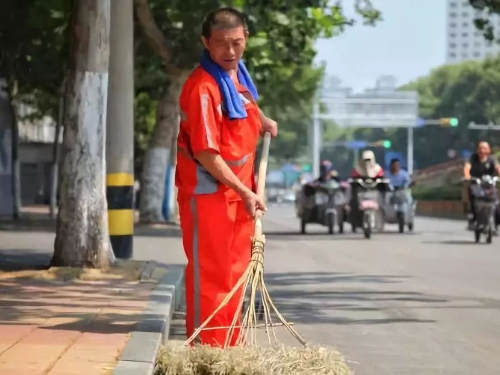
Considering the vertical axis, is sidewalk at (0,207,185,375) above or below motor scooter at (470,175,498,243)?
below

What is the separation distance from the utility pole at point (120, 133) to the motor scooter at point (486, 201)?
8853mm

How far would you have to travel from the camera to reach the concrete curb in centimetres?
623

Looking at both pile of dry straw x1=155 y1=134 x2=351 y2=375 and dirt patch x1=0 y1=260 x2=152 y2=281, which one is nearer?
pile of dry straw x1=155 y1=134 x2=351 y2=375

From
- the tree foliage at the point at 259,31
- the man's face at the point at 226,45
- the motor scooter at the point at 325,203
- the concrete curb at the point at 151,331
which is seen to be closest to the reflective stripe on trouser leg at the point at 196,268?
the concrete curb at the point at 151,331

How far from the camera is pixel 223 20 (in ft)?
21.8

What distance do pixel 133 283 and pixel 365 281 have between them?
3479 millimetres

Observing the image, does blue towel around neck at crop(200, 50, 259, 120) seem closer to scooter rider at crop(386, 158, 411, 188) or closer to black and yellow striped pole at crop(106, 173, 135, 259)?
black and yellow striped pole at crop(106, 173, 135, 259)

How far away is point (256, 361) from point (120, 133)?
383 inches

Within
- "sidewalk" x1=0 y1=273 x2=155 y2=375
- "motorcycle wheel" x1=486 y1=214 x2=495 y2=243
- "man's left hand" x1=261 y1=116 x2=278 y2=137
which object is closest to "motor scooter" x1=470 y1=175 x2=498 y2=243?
"motorcycle wheel" x1=486 y1=214 x2=495 y2=243

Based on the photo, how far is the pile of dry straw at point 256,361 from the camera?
5918 mm

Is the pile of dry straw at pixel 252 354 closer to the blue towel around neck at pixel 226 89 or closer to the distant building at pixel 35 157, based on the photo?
the blue towel around neck at pixel 226 89

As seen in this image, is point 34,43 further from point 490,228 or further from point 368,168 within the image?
point 490,228

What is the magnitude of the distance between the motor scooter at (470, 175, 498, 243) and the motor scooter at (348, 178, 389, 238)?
125 inches

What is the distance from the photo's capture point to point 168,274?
12609 mm
